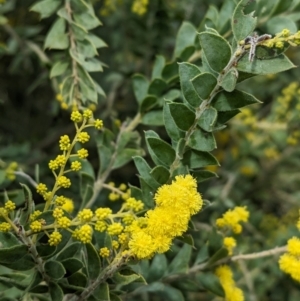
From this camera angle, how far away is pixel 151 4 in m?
1.41

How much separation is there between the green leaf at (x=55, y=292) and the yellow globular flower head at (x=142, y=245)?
0.15 meters

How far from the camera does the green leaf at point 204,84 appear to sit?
78 centimetres

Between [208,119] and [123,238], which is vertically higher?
[208,119]

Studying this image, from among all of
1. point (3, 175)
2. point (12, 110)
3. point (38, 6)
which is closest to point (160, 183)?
point (3, 175)

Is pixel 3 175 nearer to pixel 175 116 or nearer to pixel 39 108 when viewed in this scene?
pixel 175 116

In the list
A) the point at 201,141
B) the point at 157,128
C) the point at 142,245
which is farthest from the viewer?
the point at 157,128

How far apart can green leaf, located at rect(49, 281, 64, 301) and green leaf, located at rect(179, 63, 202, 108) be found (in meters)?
0.36

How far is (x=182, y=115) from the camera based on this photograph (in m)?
0.81

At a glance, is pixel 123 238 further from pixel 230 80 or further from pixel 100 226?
pixel 230 80

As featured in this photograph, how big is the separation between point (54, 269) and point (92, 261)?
6cm

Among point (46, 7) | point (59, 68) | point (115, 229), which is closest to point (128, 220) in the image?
point (115, 229)

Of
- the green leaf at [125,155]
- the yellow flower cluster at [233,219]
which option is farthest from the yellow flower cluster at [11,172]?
the yellow flower cluster at [233,219]

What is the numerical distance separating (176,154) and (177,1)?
2.83 ft

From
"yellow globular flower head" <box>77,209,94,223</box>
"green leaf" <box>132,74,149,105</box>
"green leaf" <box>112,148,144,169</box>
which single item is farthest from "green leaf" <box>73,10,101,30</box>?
"yellow globular flower head" <box>77,209,94,223</box>
